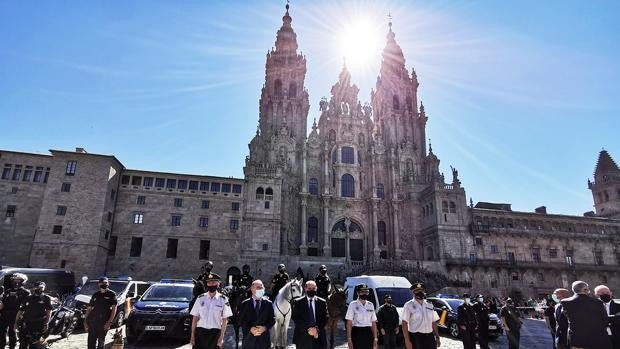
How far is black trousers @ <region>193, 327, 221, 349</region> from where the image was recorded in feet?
22.9

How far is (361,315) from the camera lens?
25.3 feet

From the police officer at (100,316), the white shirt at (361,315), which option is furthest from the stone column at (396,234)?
the police officer at (100,316)

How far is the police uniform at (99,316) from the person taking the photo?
8188 mm

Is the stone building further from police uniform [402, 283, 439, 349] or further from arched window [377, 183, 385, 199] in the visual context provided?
police uniform [402, 283, 439, 349]

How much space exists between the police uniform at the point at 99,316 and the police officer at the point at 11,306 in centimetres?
175

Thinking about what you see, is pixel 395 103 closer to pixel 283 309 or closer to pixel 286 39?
pixel 286 39

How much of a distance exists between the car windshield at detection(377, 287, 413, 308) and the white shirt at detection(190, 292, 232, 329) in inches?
362

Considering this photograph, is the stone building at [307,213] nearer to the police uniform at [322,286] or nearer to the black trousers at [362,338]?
the police uniform at [322,286]

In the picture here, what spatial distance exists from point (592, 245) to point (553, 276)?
8895mm

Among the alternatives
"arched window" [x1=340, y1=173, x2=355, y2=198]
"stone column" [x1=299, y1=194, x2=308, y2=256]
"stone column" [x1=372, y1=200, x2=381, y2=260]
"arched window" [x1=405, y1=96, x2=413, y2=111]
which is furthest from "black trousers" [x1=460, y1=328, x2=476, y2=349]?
"arched window" [x1=405, y1=96, x2=413, y2=111]

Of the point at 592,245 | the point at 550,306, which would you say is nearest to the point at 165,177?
the point at 550,306

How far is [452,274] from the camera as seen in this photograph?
40.3 meters

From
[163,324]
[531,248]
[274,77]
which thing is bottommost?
[163,324]

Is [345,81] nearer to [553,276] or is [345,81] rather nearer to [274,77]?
[274,77]
